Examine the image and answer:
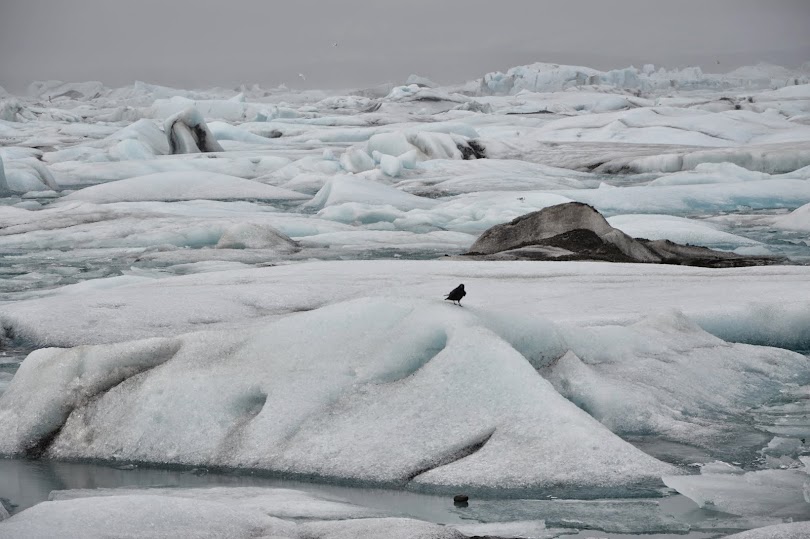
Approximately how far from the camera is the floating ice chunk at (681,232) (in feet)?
38.7

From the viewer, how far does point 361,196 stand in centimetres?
1633

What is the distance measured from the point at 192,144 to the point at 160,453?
22666 mm

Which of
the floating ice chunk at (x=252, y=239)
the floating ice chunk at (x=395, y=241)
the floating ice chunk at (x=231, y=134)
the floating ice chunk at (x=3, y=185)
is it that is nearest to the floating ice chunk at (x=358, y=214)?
the floating ice chunk at (x=395, y=241)

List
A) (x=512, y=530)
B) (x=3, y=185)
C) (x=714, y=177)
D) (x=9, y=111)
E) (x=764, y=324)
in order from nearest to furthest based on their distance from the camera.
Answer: (x=512, y=530)
(x=764, y=324)
(x=714, y=177)
(x=3, y=185)
(x=9, y=111)

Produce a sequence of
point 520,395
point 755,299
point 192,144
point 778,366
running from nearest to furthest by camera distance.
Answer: point 520,395, point 778,366, point 755,299, point 192,144

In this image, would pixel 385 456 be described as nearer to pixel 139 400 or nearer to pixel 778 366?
pixel 139 400

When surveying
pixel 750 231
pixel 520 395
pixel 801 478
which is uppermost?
pixel 520 395

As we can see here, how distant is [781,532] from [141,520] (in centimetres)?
183

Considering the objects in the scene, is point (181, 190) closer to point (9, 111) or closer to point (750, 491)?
point (750, 491)

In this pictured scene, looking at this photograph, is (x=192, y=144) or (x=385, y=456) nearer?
(x=385, y=456)

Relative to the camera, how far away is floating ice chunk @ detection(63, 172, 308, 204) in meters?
17.3

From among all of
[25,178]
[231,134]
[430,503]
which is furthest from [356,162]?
[430,503]

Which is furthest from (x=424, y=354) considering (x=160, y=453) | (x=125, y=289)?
(x=125, y=289)

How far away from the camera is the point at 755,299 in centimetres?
624
